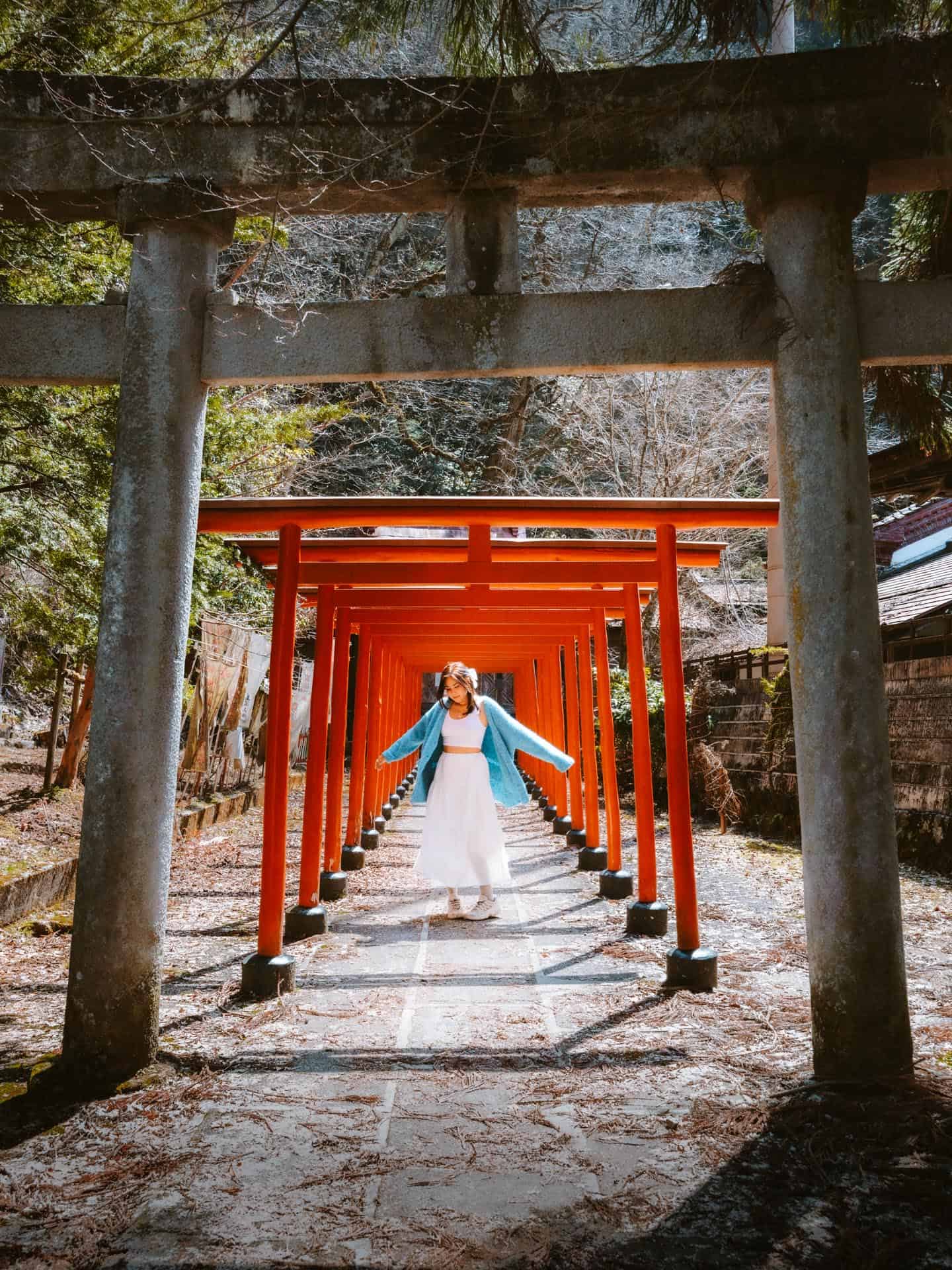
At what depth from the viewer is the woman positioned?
22.5ft

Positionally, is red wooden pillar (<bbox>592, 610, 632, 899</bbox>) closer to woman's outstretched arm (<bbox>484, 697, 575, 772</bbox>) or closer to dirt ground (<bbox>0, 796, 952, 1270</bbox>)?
woman's outstretched arm (<bbox>484, 697, 575, 772</bbox>)

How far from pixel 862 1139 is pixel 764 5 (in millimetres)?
4336

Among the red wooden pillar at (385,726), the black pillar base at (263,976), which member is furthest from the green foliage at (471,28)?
the red wooden pillar at (385,726)

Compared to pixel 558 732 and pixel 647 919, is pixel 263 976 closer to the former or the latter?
pixel 647 919

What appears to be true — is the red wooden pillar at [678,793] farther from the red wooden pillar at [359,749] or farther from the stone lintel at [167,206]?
the red wooden pillar at [359,749]

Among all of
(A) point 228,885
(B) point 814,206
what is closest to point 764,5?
(B) point 814,206

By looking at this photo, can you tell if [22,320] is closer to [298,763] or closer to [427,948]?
[427,948]

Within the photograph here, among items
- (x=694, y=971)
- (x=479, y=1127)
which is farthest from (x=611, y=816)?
(x=479, y=1127)

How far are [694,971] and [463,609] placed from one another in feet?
14.4

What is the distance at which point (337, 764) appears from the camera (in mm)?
6930

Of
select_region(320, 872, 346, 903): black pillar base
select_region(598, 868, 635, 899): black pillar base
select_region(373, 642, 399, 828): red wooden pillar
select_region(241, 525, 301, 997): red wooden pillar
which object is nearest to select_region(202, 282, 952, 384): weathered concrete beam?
select_region(241, 525, 301, 997): red wooden pillar

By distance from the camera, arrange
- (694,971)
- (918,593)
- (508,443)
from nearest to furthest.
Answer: (694,971) → (918,593) → (508,443)

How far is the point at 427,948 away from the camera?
19.2 feet

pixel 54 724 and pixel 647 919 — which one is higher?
pixel 54 724
